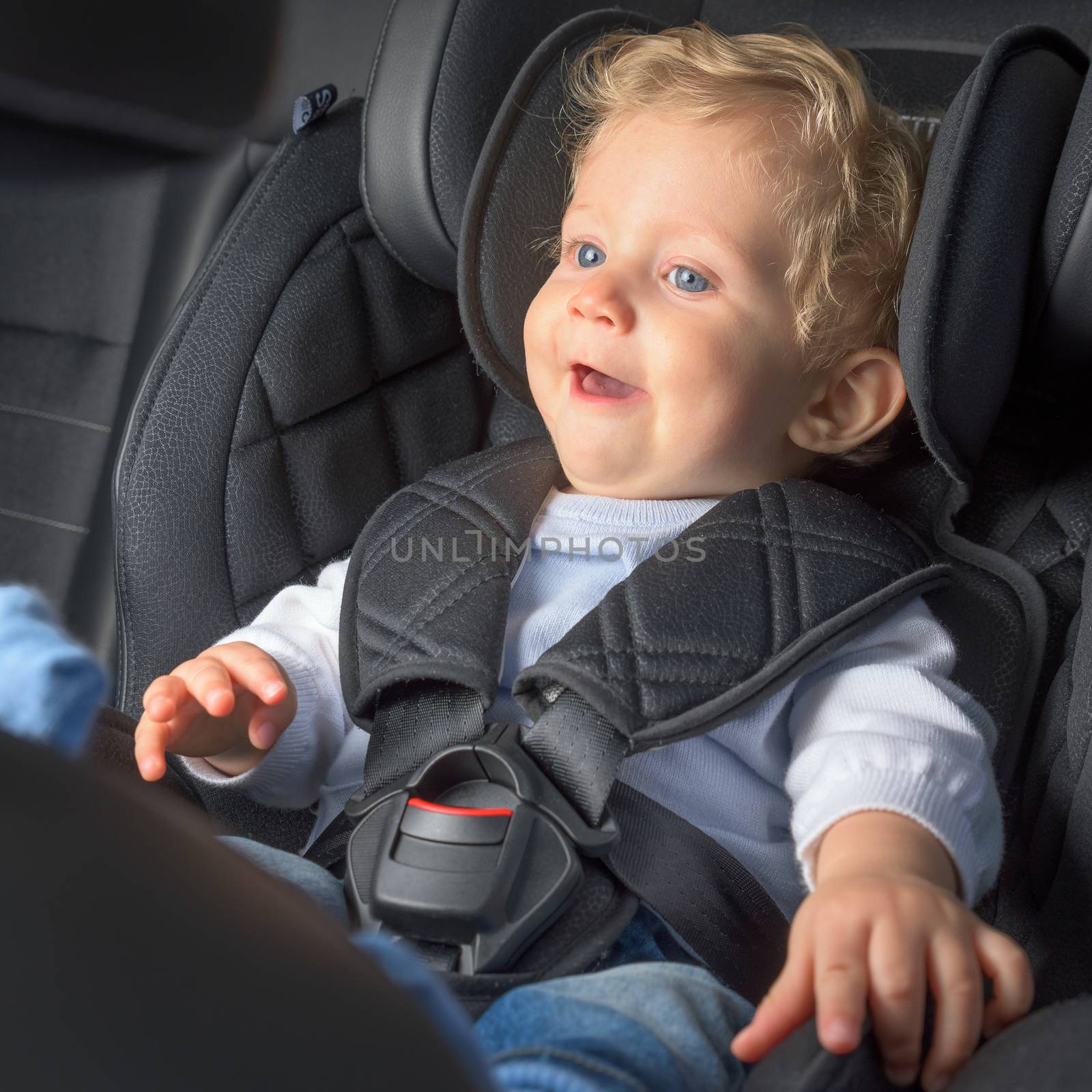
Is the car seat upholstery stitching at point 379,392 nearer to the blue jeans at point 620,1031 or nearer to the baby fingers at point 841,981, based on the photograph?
the blue jeans at point 620,1031

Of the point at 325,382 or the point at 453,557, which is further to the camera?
the point at 325,382

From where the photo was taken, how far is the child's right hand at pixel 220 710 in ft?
2.77

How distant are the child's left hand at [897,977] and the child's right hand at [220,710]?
43 centimetres

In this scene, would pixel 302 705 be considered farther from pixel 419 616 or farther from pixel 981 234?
pixel 981 234

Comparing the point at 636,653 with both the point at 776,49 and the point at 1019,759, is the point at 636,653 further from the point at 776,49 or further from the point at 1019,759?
the point at 776,49

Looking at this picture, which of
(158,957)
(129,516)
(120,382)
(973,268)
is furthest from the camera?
(120,382)

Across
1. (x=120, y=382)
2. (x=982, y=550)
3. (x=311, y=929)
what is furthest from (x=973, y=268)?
(x=120, y=382)

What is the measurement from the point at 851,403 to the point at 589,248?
27cm

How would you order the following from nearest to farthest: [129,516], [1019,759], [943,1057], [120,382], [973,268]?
[943,1057] → [973,268] → [1019,759] → [129,516] → [120,382]

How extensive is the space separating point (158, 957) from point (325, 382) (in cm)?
81

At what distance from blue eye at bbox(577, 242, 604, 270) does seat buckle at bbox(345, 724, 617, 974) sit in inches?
17.3

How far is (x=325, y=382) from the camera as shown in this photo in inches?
45.2

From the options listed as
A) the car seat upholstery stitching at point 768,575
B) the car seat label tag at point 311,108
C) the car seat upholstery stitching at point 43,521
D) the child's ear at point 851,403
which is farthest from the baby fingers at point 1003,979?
the car seat upholstery stitching at point 43,521

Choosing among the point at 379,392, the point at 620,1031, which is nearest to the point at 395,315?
the point at 379,392
